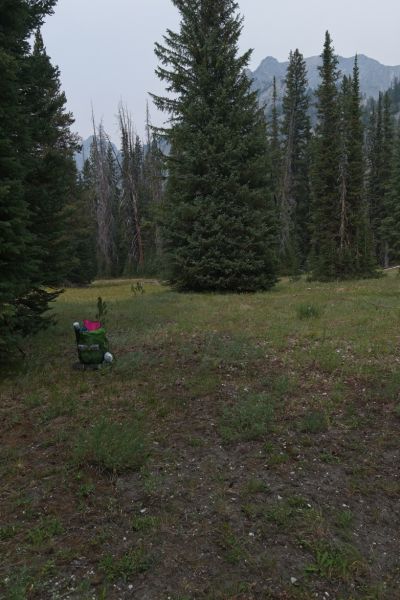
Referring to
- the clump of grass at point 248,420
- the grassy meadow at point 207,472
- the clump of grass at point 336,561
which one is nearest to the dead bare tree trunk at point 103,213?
the grassy meadow at point 207,472

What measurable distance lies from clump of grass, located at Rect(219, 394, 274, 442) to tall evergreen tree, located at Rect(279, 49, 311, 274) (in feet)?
138

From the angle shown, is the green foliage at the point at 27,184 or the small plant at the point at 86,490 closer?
the small plant at the point at 86,490

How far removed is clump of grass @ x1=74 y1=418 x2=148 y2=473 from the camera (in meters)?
4.94

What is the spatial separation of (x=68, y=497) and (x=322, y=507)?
254cm

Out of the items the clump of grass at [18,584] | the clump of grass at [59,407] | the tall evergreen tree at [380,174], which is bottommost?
the clump of grass at [18,584]

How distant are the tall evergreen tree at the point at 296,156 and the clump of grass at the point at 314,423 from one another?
139 ft

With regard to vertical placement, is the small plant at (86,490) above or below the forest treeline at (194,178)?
below

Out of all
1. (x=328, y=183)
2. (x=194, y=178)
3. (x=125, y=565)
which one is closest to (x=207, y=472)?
(x=125, y=565)

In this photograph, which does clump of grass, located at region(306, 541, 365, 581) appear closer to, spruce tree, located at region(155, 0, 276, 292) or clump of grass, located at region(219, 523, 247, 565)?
clump of grass, located at region(219, 523, 247, 565)

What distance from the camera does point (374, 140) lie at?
5706 centimetres

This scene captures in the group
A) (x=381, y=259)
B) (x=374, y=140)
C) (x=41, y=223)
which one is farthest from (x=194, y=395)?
(x=374, y=140)

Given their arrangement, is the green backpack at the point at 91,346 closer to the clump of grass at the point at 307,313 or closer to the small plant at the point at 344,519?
the small plant at the point at 344,519

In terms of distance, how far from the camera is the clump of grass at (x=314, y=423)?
5.67 m

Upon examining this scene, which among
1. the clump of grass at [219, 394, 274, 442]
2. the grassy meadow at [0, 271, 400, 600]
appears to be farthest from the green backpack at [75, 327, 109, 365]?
the clump of grass at [219, 394, 274, 442]
